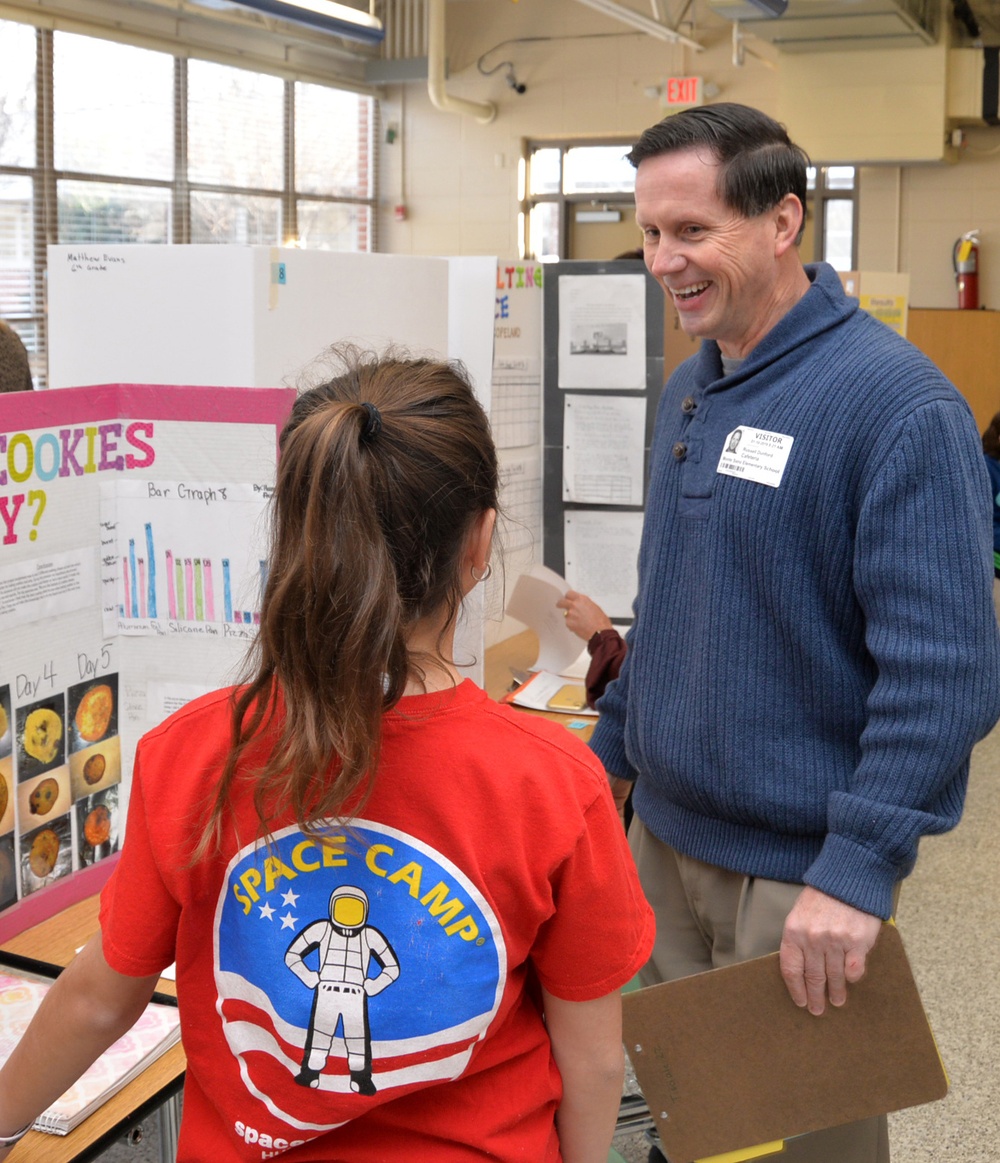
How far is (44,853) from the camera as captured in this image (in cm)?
145

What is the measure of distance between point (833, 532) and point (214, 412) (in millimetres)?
754

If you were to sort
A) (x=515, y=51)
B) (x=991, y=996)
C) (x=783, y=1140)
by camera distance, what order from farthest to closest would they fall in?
1. (x=515, y=51)
2. (x=991, y=996)
3. (x=783, y=1140)

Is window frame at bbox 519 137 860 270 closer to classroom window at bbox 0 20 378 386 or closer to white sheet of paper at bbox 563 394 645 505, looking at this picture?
classroom window at bbox 0 20 378 386

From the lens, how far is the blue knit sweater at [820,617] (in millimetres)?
1211

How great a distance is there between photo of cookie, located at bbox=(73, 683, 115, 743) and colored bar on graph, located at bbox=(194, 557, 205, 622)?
0.15m

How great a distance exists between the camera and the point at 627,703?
1.59 meters

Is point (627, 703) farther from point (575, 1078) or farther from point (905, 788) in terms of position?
point (575, 1078)

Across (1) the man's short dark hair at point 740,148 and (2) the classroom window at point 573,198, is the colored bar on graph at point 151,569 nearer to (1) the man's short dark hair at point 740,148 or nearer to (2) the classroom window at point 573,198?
(1) the man's short dark hair at point 740,148

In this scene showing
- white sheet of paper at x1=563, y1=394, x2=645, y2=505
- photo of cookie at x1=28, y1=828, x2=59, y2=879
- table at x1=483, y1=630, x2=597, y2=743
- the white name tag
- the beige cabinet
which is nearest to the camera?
the white name tag

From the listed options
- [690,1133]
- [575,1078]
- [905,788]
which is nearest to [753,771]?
[905,788]

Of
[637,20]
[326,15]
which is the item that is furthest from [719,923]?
[637,20]

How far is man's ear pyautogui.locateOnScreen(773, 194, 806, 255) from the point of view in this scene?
1.40 m

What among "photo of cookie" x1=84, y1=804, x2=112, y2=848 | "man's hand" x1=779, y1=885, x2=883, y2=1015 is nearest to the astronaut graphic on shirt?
"man's hand" x1=779, y1=885, x2=883, y2=1015

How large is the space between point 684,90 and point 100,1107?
27.9 ft
